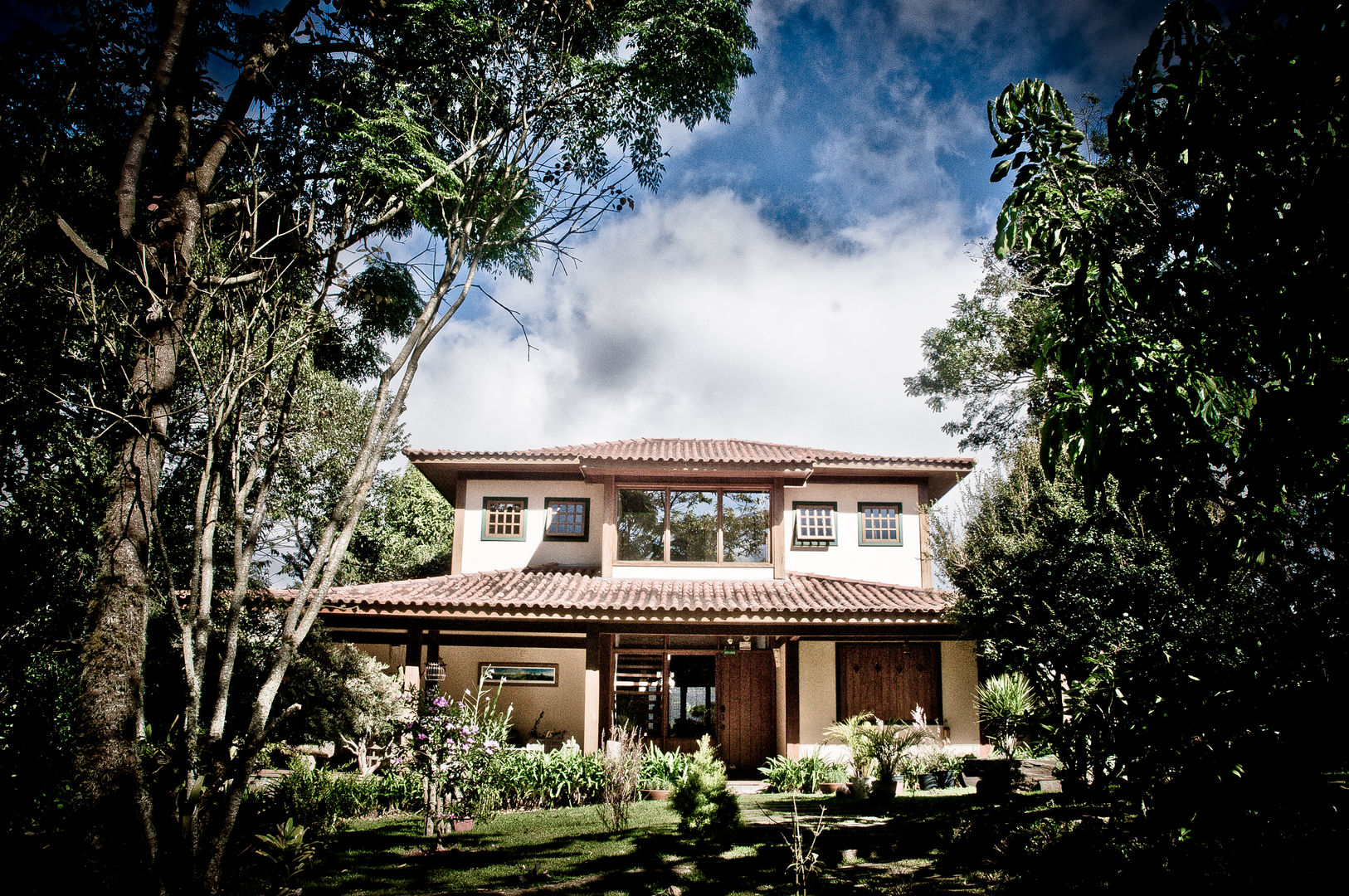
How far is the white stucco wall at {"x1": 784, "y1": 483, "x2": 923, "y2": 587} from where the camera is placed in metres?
16.3

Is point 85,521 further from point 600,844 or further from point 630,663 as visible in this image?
point 630,663

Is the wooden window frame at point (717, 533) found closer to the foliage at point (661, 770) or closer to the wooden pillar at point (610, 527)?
the wooden pillar at point (610, 527)

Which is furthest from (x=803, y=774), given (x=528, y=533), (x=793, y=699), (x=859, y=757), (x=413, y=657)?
(x=528, y=533)

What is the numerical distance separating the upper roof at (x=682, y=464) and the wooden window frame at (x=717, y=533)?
294 mm

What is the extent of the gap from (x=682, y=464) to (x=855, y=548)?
450 cm

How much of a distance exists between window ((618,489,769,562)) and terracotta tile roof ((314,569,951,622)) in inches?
36.5

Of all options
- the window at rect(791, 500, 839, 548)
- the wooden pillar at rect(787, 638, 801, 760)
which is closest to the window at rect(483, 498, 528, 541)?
the window at rect(791, 500, 839, 548)

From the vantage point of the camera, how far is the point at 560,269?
7.11 metres

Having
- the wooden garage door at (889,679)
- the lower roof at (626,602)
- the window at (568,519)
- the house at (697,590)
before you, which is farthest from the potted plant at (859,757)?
the window at (568,519)

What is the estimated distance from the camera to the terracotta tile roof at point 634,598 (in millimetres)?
12883

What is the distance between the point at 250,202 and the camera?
601 cm

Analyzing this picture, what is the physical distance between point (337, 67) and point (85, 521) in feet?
22.4

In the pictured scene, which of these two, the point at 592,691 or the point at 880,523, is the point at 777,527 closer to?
the point at 880,523

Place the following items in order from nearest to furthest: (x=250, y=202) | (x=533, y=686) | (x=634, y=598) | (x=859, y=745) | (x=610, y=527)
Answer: (x=250, y=202)
(x=859, y=745)
(x=634, y=598)
(x=610, y=527)
(x=533, y=686)
